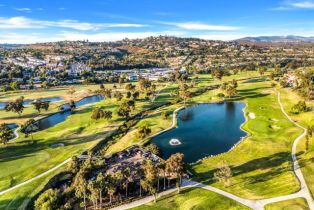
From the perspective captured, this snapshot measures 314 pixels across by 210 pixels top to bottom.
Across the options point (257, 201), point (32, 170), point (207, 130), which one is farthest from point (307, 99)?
point (32, 170)

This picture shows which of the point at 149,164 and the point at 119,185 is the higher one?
the point at 149,164

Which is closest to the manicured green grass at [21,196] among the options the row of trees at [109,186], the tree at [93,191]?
the row of trees at [109,186]

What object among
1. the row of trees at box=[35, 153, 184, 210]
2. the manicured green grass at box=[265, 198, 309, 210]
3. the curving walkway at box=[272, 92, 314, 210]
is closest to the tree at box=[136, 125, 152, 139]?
the row of trees at box=[35, 153, 184, 210]

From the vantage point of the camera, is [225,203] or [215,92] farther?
[215,92]

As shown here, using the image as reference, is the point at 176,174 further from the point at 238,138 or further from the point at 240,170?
the point at 238,138

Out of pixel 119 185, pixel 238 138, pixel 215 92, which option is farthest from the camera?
pixel 215 92

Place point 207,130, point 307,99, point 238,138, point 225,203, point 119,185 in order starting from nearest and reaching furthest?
point 225,203, point 119,185, point 238,138, point 207,130, point 307,99

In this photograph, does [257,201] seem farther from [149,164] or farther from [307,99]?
[307,99]

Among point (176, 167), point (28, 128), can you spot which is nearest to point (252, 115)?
point (176, 167)
